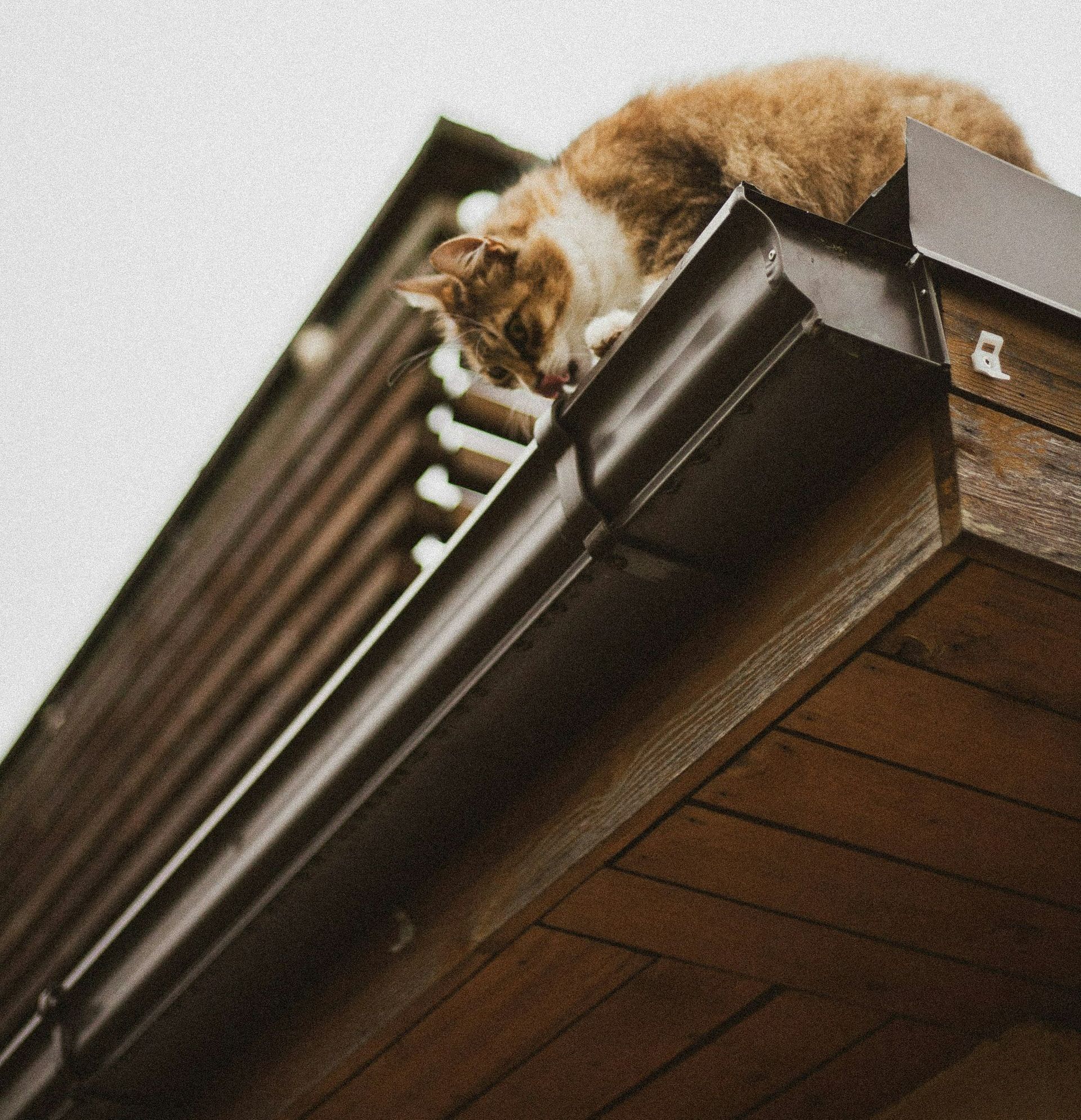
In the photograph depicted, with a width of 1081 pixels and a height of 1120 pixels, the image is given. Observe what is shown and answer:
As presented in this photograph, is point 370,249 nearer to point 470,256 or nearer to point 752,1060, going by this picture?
point 470,256

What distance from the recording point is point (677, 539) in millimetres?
1381

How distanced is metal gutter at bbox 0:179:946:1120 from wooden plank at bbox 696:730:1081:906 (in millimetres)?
208

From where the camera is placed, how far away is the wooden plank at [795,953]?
5.39 feet

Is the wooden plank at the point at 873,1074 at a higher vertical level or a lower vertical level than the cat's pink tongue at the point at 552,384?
lower

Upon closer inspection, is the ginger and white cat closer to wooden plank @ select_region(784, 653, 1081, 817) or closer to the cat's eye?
the cat's eye

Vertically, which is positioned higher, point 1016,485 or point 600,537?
point 600,537

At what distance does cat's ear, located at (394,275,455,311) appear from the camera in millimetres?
2973

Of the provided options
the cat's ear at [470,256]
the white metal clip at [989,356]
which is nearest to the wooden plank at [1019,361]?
the white metal clip at [989,356]

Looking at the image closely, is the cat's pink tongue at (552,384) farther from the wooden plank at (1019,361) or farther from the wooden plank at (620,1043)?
the wooden plank at (1019,361)

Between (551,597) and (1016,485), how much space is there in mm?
560

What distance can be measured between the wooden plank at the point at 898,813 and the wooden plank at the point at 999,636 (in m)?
0.19

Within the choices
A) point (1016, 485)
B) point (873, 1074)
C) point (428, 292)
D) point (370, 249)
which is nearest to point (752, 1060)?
point (873, 1074)

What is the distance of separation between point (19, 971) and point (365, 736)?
3.72 m

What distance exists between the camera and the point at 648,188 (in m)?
2.68
